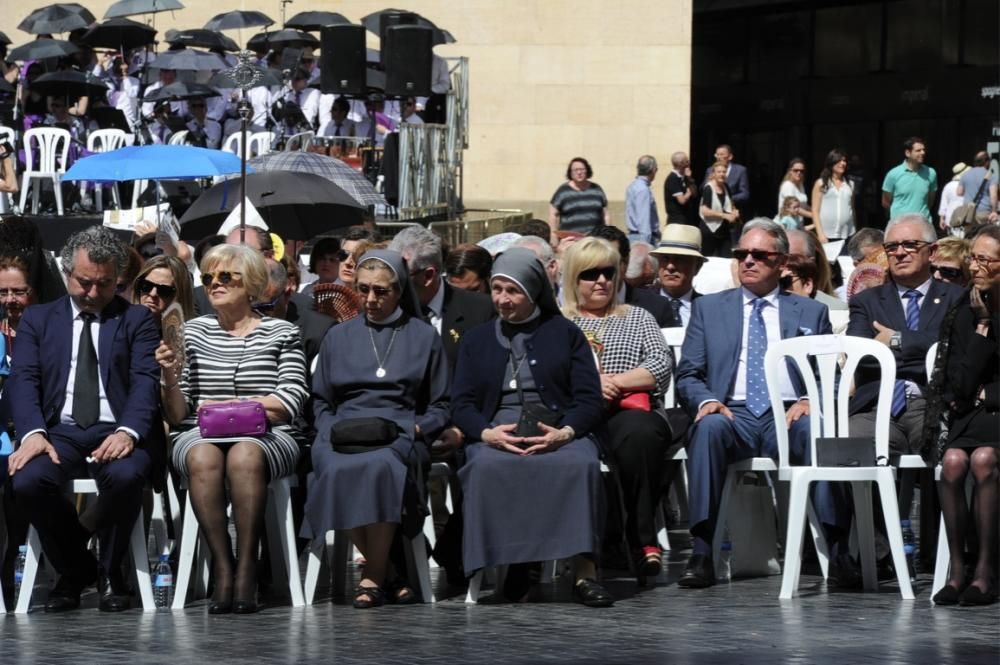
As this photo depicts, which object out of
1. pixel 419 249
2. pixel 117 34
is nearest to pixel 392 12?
pixel 117 34

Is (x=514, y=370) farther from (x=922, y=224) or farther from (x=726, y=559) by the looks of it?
(x=922, y=224)

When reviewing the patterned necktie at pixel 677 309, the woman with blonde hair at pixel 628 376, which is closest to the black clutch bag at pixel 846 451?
the woman with blonde hair at pixel 628 376

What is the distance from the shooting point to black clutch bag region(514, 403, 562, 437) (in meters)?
8.81

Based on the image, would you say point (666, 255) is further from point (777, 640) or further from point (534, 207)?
point (534, 207)

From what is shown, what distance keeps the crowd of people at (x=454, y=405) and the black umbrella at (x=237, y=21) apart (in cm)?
1740

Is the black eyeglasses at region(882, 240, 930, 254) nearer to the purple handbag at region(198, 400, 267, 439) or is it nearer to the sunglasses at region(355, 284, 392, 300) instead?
the sunglasses at region(355, 284, 392, 300)

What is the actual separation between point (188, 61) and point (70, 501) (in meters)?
15.5

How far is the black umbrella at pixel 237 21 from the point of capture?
26.8 meters

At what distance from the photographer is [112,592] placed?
8.63m

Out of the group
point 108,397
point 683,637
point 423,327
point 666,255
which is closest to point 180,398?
point 108,397

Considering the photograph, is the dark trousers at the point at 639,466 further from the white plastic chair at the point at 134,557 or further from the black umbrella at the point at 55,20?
the black umbrella at the point at 55,20

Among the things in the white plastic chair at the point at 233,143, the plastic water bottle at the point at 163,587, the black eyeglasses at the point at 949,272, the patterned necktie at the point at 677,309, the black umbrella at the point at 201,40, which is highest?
the black umbrella at the point at 201,40

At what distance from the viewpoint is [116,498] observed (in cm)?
852

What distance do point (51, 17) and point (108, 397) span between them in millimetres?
18048
